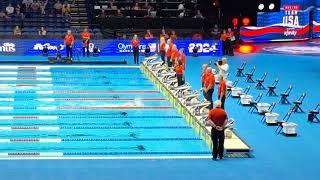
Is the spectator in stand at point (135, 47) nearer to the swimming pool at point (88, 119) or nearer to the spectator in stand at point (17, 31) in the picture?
the swimming pool at point (88, 119)

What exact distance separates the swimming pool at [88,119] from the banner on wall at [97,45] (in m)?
6.50

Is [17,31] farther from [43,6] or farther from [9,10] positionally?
[43,6]

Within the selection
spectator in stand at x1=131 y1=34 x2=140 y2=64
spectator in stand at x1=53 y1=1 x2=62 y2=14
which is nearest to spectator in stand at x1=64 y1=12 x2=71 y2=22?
spectator in stand at x1=53 y1=1 x2=62 y2=14

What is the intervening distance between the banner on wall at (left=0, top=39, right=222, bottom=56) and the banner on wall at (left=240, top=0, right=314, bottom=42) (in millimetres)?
7636

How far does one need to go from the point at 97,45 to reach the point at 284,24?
15023 millimetres

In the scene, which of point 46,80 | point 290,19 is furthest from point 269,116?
point 290,19

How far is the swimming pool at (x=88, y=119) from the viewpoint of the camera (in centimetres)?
1402

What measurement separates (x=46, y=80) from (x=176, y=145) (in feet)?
34.6

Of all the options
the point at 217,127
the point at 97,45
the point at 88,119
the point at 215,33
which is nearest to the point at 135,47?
Answer: the point at 97,45

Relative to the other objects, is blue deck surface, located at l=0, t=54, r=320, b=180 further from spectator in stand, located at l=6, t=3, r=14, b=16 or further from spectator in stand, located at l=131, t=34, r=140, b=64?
spectator in stand, located at l=6, t=3, r=14, b=16

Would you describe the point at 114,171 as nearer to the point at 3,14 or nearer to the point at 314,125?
the point at 314,125

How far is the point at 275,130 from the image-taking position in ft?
52.3

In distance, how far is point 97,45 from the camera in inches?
1247

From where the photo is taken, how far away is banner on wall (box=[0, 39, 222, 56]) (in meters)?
31.2
